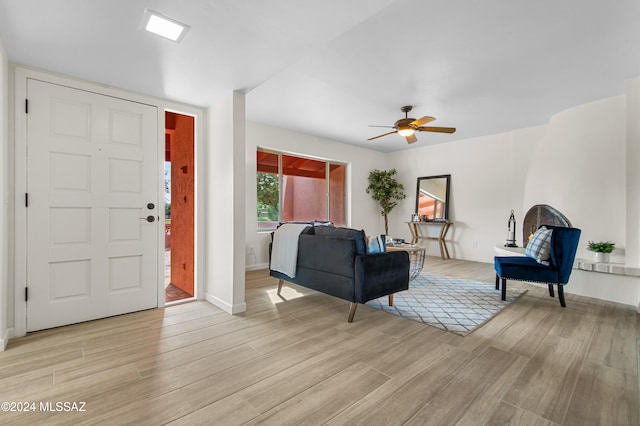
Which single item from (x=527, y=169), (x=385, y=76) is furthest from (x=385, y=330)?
(x=527, y=169)

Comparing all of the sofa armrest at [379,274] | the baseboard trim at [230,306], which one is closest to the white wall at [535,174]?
the sofa armrest at [379,274]

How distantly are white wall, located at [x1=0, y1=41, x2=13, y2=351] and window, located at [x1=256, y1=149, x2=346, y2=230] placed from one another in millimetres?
3346

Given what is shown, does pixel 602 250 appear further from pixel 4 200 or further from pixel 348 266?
pixel 4 200

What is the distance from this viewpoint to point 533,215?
16.3 ft

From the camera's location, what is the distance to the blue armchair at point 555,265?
321 centimetres

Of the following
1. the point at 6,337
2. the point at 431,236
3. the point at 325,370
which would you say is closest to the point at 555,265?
the point at 325,370

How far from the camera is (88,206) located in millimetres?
2766

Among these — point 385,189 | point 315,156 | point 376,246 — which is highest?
point 315,156

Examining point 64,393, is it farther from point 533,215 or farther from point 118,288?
point 533,215

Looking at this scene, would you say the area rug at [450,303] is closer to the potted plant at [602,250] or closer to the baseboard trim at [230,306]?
the potted plant at [602,250]

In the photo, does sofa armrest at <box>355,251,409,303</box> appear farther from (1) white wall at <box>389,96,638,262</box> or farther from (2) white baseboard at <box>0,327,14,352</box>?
(1) white wall at <box>389,96,638,262</box>

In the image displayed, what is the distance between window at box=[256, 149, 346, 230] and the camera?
5.56 m

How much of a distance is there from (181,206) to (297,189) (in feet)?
8.83

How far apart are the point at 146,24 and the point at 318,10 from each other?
1.20m
